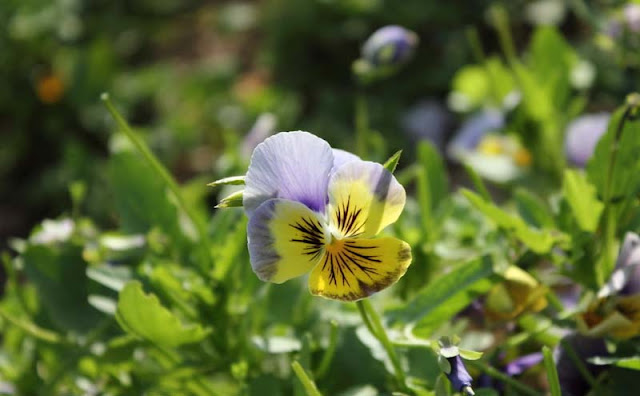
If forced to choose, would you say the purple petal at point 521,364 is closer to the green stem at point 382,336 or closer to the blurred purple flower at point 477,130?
the green stem at point 382,336

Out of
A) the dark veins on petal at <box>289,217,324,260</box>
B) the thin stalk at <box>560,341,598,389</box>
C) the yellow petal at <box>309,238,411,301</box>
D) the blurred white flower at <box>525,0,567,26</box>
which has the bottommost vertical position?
the thin stalk at <box>560,341,598,389</box>

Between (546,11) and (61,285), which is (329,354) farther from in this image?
(546,11)

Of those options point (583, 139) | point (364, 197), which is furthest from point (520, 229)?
point (583, 139)

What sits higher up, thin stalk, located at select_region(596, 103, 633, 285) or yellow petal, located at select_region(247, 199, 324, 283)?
yellow petal, located at select_region(247, 199, 324, 283)

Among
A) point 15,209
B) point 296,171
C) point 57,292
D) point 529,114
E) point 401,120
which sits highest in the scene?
point 296,171

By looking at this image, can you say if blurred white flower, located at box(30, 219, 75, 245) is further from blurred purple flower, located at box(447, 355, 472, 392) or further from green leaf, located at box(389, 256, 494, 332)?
blurred purple flower, located at box(447, 355, 472, 392)

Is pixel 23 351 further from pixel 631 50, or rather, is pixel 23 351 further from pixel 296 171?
pixel 631 50

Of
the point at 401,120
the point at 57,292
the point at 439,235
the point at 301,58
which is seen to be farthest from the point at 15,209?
the point at 439,235

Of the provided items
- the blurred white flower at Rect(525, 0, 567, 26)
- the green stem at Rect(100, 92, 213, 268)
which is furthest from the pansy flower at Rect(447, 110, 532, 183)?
the blurred white flower at Rect(525, 0, 567, 26)
